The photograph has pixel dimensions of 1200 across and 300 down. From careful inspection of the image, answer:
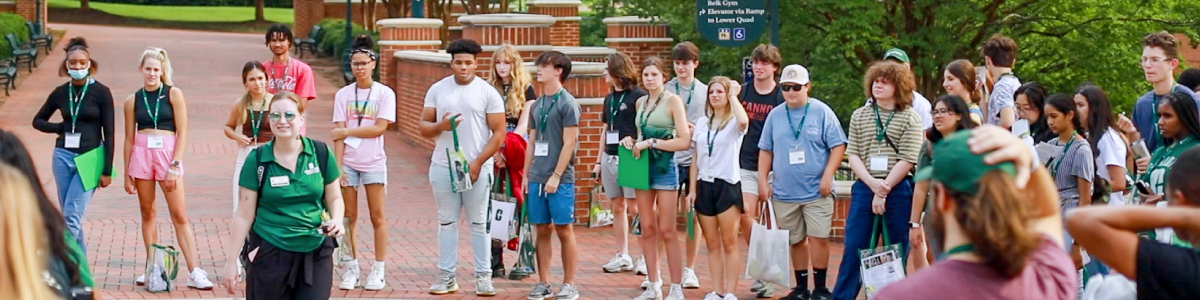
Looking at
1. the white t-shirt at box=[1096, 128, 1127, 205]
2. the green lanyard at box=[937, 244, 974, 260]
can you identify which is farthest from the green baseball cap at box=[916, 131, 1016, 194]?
the white t-shirt at box=[1096, 128, 1127, 205]

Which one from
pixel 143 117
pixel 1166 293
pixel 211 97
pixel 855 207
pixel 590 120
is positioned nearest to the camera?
pixel 1166 293

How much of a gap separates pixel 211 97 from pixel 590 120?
14409mm

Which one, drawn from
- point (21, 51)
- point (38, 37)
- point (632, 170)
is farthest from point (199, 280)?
point (38, 37)

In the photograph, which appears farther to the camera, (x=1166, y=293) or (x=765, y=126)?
(x=765, y=126)

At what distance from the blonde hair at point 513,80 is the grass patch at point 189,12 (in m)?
49.7

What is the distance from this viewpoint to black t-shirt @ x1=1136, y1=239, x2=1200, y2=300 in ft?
12.1

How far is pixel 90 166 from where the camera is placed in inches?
355

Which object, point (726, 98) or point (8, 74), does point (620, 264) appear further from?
point (8, 74)

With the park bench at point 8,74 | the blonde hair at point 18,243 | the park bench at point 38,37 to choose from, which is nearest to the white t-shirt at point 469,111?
the blonde hair at point 18,243

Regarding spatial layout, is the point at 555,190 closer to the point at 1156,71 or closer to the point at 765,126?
the point at 765,126

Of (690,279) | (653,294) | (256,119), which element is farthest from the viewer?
(690,279)

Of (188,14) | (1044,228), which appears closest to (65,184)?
(1044,228)

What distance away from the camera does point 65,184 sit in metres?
9.06

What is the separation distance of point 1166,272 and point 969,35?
14471 mm
